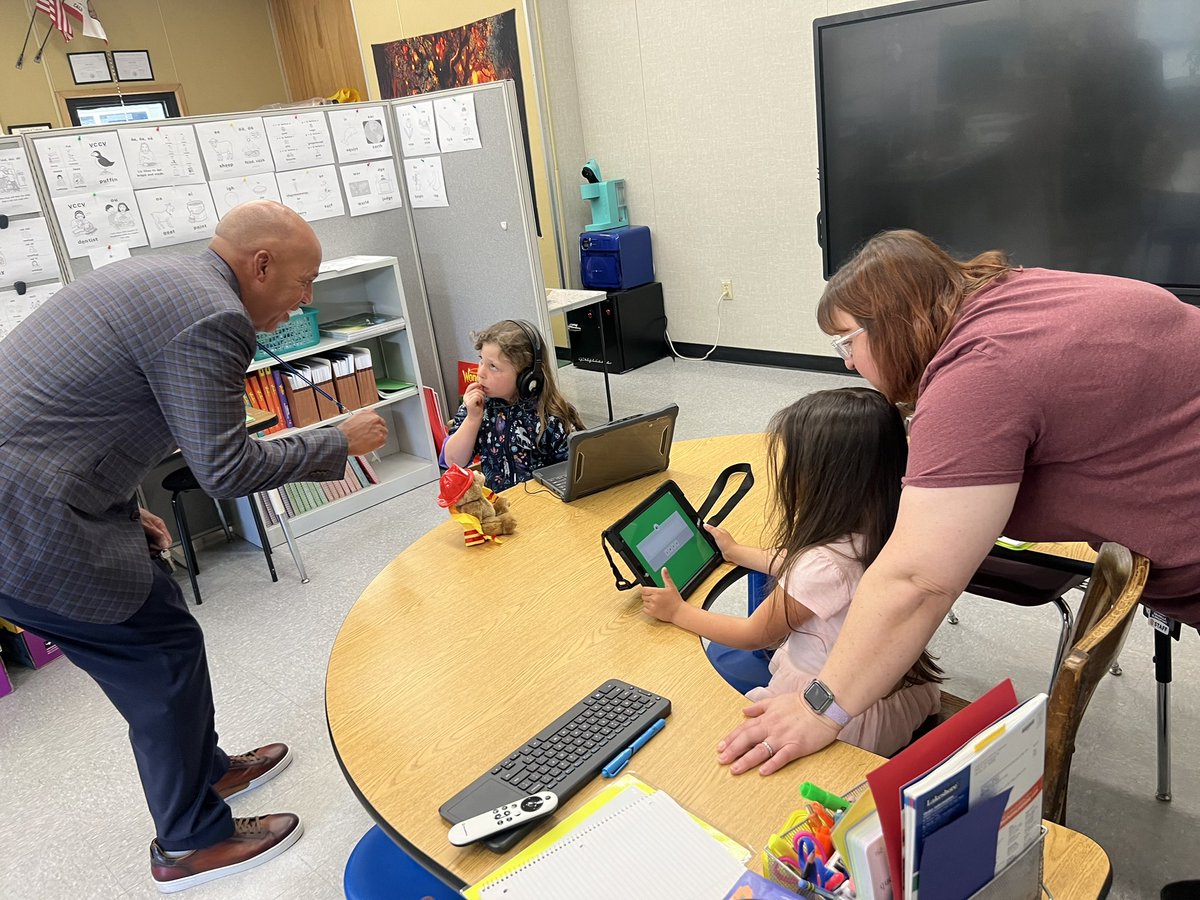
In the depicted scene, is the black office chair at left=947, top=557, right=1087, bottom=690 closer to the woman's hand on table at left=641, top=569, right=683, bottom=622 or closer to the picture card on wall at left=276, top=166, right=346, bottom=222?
the woman's hand on table at left=641, top=569, right=683, bottom=622

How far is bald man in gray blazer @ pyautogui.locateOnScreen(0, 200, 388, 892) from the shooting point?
61.7 inches

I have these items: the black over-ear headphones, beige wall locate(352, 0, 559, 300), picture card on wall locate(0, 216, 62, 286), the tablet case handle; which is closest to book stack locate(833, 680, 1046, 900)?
the tablet case handle

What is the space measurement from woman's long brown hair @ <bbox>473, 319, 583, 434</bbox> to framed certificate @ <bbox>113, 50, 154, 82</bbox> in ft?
18.1

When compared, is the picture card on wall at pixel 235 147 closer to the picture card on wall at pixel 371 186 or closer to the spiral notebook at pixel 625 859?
the picture card on wall at pixel 371 186

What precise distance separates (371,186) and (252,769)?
2.64 meters

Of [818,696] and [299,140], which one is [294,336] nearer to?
[299,140]

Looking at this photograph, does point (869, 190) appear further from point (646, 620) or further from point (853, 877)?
point (853, 877)

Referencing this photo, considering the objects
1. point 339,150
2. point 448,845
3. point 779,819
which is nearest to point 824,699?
point 779,819

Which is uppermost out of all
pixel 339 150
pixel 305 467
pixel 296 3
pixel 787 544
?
pixel 296 3

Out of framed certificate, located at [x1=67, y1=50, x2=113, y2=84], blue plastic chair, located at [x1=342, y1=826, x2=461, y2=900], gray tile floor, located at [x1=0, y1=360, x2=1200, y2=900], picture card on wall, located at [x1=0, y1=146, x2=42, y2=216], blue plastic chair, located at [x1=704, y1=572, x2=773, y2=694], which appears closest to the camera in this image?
blue plastic chair, located at [x1=342, y1=826, x2=461, y2=900]

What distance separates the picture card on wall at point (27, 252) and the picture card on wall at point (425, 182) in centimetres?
154

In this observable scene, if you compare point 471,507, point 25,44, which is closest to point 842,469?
point 471,507

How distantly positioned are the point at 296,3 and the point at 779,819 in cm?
753

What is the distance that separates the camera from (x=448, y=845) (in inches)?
41.8
